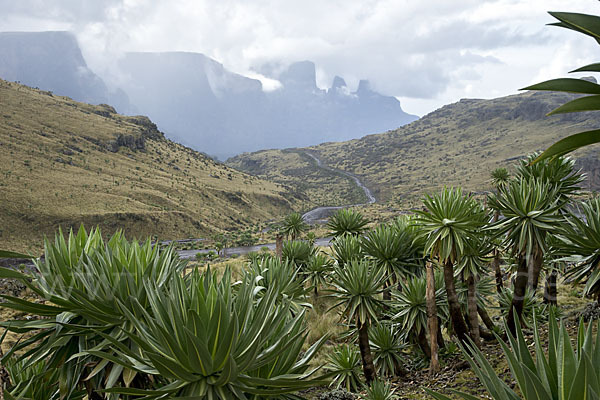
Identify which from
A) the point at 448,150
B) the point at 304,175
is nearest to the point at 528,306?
the point at 448,150

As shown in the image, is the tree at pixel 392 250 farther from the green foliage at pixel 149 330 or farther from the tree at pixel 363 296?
the green foliage at pixel 149 330

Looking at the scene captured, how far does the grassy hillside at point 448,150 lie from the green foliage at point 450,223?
66.7m

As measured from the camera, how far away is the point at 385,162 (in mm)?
122938

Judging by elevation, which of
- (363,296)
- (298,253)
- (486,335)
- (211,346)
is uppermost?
(211,346)

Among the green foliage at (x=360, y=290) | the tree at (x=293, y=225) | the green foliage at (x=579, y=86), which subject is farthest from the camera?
the tree at (x=293, y=225)

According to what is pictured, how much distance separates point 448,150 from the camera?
112688mm

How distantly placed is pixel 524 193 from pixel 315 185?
104 metres

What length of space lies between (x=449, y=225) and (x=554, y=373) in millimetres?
4153

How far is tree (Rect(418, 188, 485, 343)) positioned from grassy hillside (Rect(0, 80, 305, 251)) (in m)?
41.1

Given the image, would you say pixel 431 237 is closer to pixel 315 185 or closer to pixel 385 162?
pixel 315 185

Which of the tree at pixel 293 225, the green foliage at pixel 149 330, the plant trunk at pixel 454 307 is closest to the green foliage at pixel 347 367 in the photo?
the plant trunk at pixel 454 307

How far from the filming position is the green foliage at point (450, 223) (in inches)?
217

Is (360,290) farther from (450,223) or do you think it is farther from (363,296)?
(450,223)

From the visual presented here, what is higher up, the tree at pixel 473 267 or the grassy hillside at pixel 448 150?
the grassy hillside at pixel 448 150
